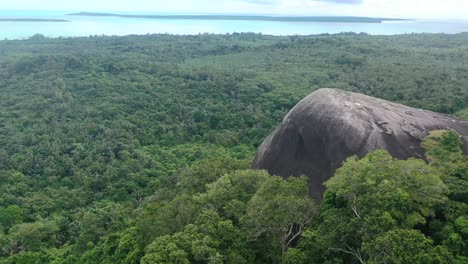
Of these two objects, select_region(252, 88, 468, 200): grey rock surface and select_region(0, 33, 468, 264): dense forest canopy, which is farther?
select_region(252, 88, 468, 200): grey rock surface

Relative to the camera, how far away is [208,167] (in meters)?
19.9

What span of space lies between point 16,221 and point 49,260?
9391 millimetres

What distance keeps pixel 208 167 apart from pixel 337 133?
19.0 ft

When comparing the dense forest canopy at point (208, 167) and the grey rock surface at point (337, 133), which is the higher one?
the grey rock surface at point (337, 133)

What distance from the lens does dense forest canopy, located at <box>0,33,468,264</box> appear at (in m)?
12.6

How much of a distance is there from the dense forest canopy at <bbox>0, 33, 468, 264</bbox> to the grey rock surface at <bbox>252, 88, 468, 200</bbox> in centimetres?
109

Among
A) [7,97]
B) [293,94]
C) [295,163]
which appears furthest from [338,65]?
[295,163]

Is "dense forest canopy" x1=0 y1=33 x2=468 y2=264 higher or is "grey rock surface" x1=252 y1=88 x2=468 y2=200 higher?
"grey rock surface" x1=252 y1=88 x2=468 y2=200

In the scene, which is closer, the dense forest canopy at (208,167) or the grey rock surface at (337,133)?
the dense forest canopy at (208,167)

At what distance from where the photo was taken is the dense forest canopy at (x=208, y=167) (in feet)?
41.4

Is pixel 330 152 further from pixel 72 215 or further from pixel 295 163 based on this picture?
pixel 72 215

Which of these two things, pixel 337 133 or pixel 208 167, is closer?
pixel 337 133

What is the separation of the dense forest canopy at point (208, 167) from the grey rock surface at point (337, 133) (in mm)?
1087

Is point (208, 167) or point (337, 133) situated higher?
point (337, 133)
